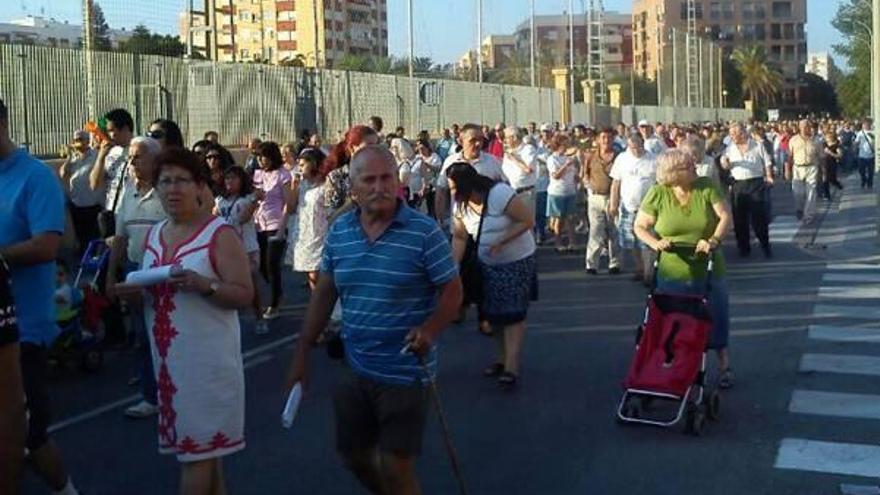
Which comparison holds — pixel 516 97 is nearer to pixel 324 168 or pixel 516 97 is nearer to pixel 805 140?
pixel 805 140

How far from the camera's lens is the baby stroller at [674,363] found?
28.2 feet

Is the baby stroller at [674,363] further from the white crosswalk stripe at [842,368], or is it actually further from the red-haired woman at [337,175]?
the red-haired woman at [337,175]

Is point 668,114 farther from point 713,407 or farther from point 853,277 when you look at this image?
point 713,407

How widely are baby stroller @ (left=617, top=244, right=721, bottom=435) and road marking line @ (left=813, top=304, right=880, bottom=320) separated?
4878 millimetres

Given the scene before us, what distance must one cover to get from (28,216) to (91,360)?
5502 mm

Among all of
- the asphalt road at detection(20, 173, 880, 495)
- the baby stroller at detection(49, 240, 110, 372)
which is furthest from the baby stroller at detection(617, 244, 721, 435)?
the baby stroller at detection(49, 240, 110, 372)

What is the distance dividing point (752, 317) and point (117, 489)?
25.2ft

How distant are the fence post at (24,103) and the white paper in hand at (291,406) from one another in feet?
44.5

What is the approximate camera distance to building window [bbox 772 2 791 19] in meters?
139

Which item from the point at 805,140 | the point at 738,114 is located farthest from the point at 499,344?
the point at 738,114

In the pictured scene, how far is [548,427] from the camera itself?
8.84 meters

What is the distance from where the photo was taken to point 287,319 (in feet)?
45.2

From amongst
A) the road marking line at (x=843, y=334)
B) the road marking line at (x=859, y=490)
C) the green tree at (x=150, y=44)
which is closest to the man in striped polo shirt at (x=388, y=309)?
the road marking line at (x=859, y=490)

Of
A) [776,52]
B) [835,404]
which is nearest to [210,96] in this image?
[835,404]
